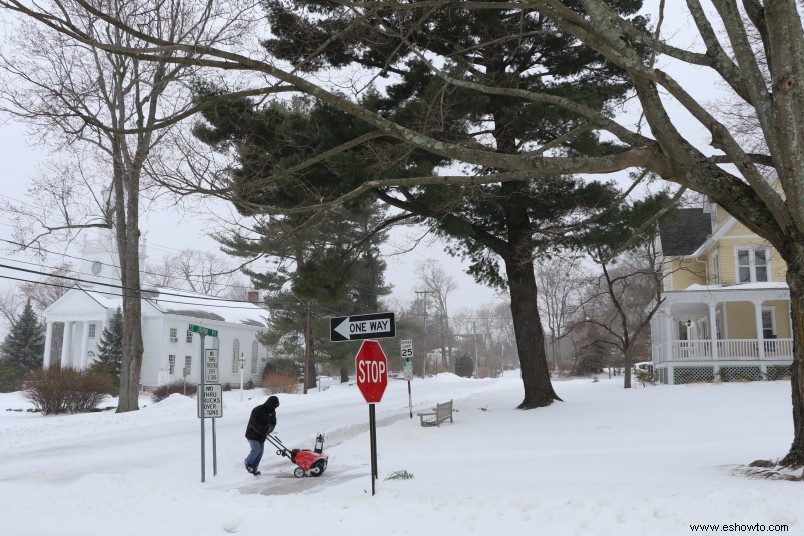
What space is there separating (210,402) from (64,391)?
784 inches

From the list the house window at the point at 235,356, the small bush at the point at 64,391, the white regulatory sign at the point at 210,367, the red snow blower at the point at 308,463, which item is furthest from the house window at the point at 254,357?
the red snow blower at the point at 308,463

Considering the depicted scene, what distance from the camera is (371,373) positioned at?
880 centimetres

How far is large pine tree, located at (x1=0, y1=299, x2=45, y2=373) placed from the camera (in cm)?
5575

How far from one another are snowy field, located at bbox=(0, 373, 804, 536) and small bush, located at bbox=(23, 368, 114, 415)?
8.31 metres

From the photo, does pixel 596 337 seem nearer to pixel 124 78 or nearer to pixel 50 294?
pixel 124 78

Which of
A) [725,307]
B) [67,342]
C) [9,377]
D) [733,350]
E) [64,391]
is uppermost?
[725,307]

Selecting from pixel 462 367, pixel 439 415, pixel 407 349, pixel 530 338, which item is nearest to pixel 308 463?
pixel 439 415

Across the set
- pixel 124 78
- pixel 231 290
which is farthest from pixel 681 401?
pixel 231 290

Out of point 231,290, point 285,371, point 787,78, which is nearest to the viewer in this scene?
point 787,78

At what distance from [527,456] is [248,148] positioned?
8960 mm

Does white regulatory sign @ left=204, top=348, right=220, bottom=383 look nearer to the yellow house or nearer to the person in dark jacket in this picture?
the person in dark jacket

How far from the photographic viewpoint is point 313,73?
16406 mm

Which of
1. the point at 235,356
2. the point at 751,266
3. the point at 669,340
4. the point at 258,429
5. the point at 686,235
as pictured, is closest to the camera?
the point at 258,429

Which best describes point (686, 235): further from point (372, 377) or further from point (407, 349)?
point (372, 377)
